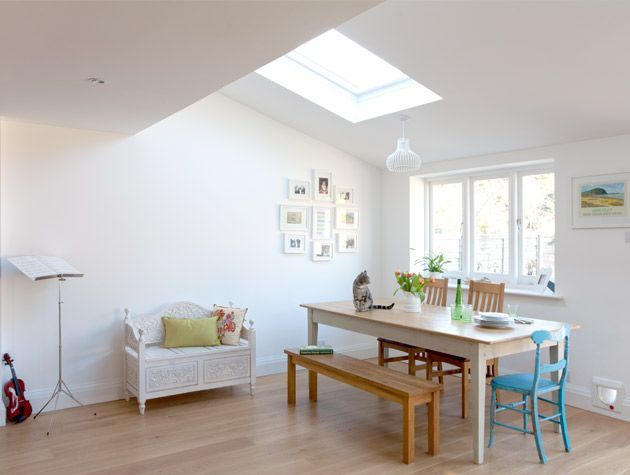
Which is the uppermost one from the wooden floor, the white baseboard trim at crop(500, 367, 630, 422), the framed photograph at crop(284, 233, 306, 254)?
the framed photograph at crop(284, 233, 306, 254)

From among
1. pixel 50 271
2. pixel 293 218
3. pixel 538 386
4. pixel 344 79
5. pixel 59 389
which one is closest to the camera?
pixel 538 386

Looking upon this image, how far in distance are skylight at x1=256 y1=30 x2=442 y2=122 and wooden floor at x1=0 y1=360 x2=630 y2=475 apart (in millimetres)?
2530

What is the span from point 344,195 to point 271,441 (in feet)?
9.76

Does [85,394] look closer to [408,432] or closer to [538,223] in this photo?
[408,432]

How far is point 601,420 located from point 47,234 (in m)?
4.45

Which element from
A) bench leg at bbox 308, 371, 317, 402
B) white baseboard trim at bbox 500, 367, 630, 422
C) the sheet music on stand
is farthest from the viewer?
bench leg at bbox 308, 371, 317, 402

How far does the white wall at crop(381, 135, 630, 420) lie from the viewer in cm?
390

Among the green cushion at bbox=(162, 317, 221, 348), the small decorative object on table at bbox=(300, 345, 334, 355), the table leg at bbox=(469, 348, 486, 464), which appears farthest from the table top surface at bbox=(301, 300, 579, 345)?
the green cushion at bbox=(162, 317, 221, 348)

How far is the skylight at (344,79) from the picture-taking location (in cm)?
434

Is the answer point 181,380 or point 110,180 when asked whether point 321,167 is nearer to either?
point 110,180

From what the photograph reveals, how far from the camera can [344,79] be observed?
4676 millimetres

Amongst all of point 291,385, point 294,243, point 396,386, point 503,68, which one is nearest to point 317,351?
point 291,385

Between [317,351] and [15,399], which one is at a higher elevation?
[317,351]

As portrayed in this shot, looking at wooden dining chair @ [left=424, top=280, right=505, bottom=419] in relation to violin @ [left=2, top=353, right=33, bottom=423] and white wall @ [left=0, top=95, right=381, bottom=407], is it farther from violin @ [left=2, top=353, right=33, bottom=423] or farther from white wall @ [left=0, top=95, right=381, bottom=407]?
violin @ [left=2, top=353, right=33, bottom=423]
